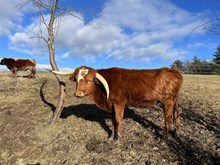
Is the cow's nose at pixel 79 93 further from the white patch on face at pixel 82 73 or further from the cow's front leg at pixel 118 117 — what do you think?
the cow's front leg at pixel 118 117

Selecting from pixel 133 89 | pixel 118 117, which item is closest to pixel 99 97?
pixel 118 117

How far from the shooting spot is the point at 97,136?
965 centimetres

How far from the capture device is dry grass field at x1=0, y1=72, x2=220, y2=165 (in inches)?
322

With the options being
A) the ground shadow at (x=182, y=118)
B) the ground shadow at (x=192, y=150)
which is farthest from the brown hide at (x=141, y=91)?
the ground shadow at (x=182, y=118)

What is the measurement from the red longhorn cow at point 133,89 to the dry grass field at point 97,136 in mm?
651

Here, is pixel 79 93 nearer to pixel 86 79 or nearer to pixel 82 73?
pixel 86 79

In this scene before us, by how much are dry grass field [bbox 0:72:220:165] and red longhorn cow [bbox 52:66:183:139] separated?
651mm

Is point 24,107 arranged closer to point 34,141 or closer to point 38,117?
point 38,117

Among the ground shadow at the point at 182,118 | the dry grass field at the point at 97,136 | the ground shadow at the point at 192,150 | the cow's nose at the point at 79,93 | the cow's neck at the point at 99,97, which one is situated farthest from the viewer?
the cow's neck at the point at 99,97

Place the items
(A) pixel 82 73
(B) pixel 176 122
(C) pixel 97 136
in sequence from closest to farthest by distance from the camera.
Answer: (A) pixel 82 73, (B) pixel 176 122, (C) pixel 97 136

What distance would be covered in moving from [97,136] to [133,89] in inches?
71.0

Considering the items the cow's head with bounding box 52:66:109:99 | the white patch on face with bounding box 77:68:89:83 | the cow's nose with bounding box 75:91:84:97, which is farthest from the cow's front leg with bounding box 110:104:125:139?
the white patch on face with bounding box 77:68:89:83

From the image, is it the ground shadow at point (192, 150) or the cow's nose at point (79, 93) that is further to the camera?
the cow's nose at point (79, 93)

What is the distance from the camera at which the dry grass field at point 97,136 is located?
26.8 ft
